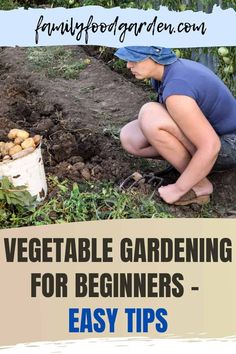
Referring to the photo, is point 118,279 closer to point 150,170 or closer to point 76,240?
point 76,240

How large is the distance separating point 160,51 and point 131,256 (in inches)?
35.8

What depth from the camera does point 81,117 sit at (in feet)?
14.2

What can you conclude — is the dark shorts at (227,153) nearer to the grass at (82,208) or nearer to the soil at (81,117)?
the soil at (81,117)

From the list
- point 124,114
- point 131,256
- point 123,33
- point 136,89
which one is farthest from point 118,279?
point 136,89

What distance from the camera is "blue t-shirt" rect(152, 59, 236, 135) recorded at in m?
3.40

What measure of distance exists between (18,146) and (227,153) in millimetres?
969

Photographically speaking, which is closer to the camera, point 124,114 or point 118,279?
point 118,279

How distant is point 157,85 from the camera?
3.60 meters

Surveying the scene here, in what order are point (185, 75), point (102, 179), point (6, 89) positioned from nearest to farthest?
point (185, 75), point (102, 179), point (6, 89)

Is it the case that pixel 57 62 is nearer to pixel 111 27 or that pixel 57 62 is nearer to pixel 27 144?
pixel 111 27

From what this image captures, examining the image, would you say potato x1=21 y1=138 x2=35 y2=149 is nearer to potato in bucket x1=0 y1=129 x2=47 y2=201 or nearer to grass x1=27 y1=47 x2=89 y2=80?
potato in bucket x1=0 y1=129 x2=47 y2=201

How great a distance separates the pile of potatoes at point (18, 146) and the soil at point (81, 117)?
0.35m

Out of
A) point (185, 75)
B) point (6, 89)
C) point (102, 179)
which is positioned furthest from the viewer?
point (6, 89)

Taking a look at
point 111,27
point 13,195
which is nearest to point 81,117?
point 111,27
